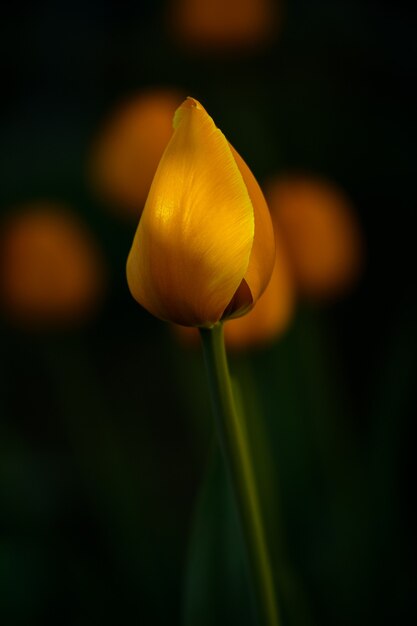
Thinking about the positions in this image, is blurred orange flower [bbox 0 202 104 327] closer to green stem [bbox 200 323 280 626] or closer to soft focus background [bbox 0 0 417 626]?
soft focus background [bbox 0 0 417 626]

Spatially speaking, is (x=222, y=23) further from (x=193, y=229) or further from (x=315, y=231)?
(x=193, y=229)

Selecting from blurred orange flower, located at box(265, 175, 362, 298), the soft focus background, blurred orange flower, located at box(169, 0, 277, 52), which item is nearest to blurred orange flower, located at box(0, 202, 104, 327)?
the soft focus background

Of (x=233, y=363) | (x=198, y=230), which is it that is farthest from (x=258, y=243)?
(x=233, y=363)

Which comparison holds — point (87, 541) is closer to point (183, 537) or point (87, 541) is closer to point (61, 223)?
point (183, 537)

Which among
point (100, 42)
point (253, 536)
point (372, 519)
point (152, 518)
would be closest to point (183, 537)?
point (152, 518)

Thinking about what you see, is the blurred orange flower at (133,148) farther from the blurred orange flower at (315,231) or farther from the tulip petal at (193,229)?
the tulip petal at (193,229)

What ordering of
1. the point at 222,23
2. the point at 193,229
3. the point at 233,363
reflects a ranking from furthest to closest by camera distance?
the point at 222,23 < the point at 233,363 < the point at 193,229
